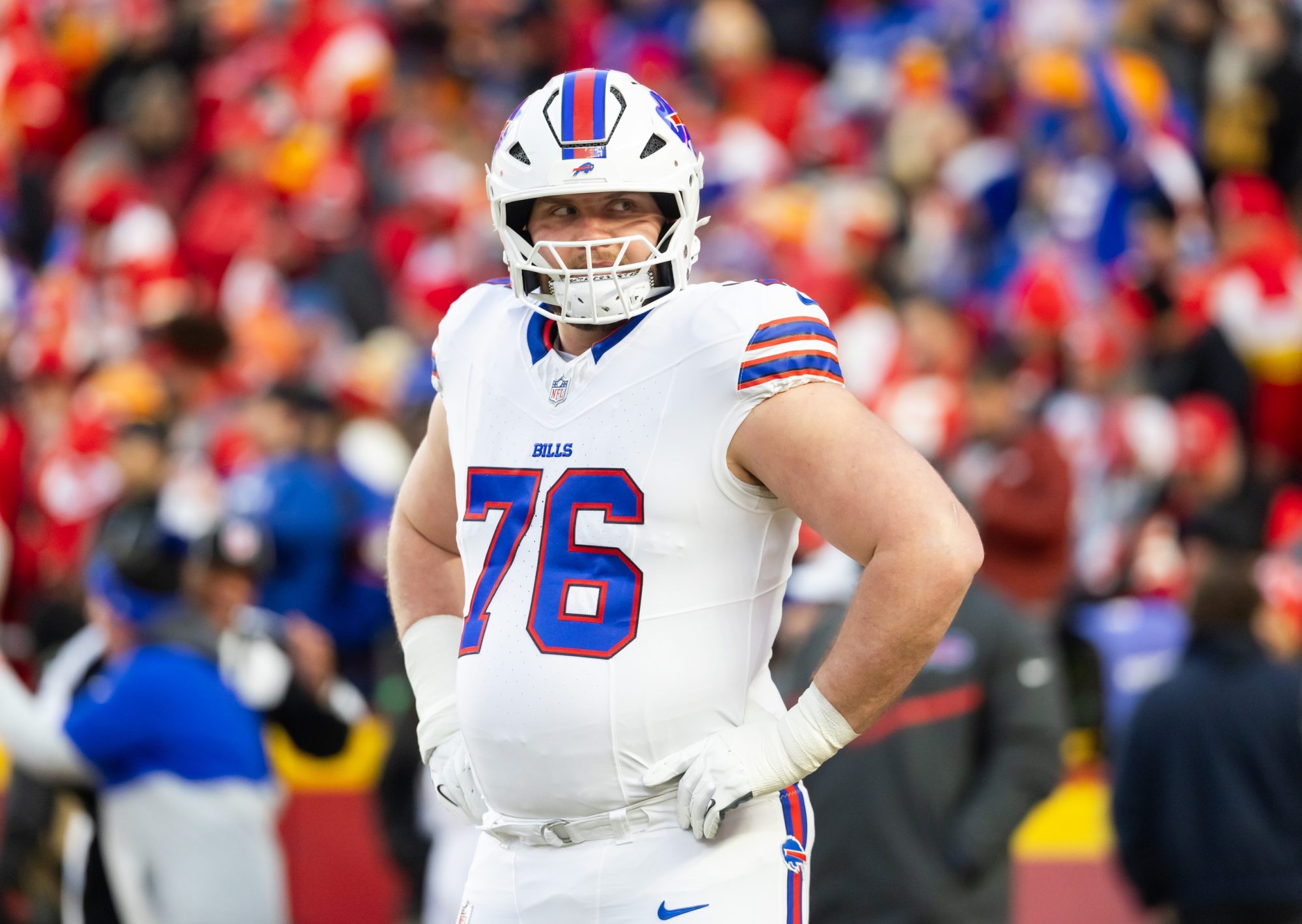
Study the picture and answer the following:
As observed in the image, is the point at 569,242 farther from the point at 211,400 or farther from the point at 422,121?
the point at 422,121

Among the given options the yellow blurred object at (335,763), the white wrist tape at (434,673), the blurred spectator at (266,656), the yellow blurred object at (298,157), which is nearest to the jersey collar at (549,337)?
the white wrist tape at (434,673)

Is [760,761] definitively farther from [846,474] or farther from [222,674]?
[222,674]

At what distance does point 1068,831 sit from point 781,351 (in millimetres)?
4446

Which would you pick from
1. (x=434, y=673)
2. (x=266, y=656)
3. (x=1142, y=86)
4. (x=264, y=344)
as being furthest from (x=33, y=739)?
(x=1142, y=86)

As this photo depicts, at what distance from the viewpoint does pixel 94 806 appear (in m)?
6.04

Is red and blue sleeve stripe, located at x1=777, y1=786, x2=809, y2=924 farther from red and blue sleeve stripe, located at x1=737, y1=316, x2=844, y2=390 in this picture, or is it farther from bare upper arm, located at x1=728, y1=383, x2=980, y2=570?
red and blue sleeve stripe, located at x1=737, y1=316, x2=844, y2=390

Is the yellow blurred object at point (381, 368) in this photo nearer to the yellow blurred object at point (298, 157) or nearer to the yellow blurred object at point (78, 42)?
the yellow blurred object at point (298, 157)

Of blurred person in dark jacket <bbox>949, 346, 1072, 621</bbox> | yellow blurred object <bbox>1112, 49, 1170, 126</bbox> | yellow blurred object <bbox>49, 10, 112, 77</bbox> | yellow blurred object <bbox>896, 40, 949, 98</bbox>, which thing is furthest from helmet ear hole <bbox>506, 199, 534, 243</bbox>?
yellow blurred object <bbox>49, 10, 112, 77</bbox>

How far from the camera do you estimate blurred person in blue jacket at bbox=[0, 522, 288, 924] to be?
19.1 feet

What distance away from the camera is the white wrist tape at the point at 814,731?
305 centimetres

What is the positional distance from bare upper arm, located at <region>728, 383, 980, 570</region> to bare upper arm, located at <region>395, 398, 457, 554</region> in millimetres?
743

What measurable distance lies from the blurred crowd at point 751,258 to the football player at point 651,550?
97.0 inches

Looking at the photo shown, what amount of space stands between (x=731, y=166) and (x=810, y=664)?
22.2 ft

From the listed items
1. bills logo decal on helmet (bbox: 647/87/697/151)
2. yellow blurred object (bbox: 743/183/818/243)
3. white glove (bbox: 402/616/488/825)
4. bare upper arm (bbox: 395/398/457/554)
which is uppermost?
bills logo decal on helmet (bbox: 647/87/697/151)
